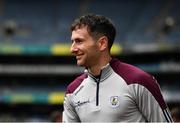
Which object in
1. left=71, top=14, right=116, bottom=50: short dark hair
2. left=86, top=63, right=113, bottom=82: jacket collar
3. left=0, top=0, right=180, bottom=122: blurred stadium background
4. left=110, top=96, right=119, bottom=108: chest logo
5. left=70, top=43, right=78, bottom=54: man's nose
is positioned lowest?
left=110, top=96, right=119, bottom=108: chest logo

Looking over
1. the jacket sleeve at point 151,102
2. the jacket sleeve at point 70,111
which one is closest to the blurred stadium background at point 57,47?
the jacket sleeve at point 70,111

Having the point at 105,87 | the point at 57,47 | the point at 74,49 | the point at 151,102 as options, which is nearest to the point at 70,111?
the point at 105,87

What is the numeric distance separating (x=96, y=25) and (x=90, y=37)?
0.08 m

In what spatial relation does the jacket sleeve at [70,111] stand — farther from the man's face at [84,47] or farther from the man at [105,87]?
the man's face at [84,47]

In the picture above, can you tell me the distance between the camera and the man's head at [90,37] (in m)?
3.14

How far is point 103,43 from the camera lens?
3.19m

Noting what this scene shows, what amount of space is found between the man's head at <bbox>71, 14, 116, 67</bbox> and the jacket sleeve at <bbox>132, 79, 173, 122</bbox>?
319mm

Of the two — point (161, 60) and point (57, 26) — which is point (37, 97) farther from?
point (161, 60)

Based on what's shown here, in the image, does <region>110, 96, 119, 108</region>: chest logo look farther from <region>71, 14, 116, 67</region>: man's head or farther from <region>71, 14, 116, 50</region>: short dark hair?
<region>71, 14, 116, 50</region>: short dark hair

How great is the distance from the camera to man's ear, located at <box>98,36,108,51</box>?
3.18 metres

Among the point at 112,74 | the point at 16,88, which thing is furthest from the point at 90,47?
the point at 16,88

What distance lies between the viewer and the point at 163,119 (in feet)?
10.1

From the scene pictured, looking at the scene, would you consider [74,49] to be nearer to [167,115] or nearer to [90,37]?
[90,37]

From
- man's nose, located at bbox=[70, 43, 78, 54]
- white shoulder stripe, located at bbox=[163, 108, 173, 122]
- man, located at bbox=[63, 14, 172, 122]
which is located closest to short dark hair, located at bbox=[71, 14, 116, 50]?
man, located at bbox=[63, 14, 172, 122]
